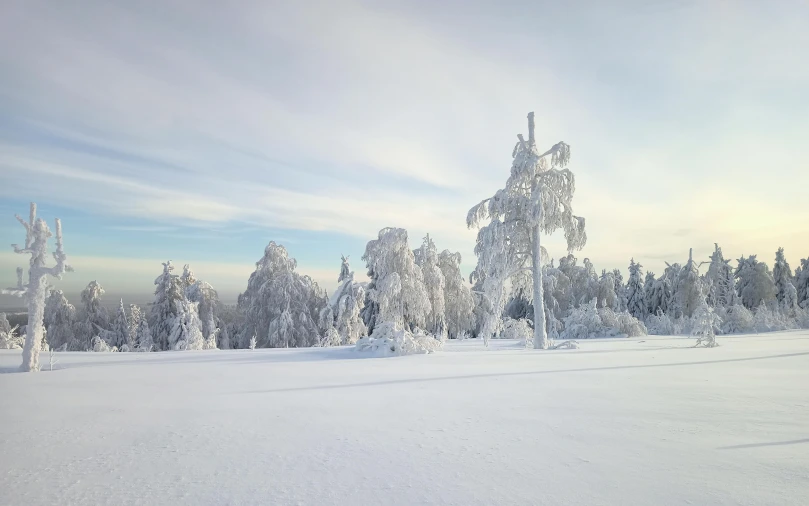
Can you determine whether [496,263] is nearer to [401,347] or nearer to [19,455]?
[401,347]

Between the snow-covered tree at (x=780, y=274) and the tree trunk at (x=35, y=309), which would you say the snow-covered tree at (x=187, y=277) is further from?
the snow-covered tree at (x=780, y=274)

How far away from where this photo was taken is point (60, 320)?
34.4 metres

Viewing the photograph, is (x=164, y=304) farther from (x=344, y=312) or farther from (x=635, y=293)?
(x=635, y=293)

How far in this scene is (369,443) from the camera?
166 inches

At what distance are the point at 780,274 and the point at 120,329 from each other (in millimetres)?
67879

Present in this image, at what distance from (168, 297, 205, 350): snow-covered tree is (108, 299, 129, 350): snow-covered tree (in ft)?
34.6

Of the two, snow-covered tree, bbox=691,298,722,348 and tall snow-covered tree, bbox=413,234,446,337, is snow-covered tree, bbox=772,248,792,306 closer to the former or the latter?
snow-covered tree, bbox=691,298,722,348

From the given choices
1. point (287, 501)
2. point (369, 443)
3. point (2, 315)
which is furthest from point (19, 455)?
point (2, 315)

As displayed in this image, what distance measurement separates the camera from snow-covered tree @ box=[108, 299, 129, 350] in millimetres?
34906

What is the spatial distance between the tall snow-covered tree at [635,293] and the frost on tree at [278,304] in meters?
33.6

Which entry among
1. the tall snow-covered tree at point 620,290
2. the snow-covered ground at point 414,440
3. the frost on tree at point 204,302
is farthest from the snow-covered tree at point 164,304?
the tall snow-covered tree at point 620,290

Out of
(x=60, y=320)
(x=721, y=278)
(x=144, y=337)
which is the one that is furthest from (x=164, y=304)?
(x=721, y=278)

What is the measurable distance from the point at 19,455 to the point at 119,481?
1553 millimetres

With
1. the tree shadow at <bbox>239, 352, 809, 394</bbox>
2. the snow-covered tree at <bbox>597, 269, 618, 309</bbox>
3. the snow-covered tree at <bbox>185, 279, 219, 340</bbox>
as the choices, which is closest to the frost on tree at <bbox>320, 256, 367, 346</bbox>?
the snow-covered tree at <bbox>185, 279, 219, 340</bbox>
